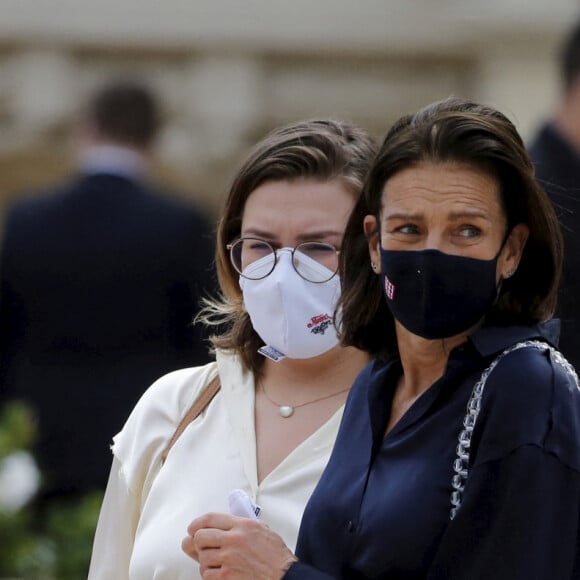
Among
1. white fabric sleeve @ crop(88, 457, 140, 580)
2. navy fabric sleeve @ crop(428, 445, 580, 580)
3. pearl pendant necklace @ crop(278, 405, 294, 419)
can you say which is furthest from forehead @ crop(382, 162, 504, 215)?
white fabric sleeve @ crop(88, 457, 140, 580)

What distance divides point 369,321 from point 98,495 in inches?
131

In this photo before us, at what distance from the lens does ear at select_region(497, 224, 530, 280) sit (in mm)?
2920

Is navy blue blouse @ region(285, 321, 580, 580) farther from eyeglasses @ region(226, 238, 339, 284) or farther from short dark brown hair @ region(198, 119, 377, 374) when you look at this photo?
short dark brown hair @ region(198, 119, 377, 374)

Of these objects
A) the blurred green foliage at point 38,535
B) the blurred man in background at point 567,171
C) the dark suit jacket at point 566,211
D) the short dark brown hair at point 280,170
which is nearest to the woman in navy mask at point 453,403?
the short dark brown hair at point 280,170

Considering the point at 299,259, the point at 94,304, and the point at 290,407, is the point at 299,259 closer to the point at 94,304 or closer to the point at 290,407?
the point at 290,407

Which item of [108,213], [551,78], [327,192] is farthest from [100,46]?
[327,192]

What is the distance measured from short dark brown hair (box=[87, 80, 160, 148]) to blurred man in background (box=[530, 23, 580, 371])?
1887 millimetres

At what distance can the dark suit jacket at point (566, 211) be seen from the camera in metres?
4.38

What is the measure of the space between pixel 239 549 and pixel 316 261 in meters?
0.82

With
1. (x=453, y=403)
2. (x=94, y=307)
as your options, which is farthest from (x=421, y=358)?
(x=94, y=307)

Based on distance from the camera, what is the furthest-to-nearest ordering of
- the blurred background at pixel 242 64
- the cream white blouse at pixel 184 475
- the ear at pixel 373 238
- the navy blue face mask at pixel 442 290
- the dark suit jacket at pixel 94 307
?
the blurred background at pixel 242 64
the dark suit jacket at pixel 94 307
the cream white blouse at pixel 184 475
the ear at pixel 373 238
the navy blue face mask at pixel 442 290

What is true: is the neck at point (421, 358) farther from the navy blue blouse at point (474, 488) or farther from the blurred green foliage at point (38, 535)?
the blurred green foliage at point (38, 535)

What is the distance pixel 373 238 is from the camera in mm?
3102

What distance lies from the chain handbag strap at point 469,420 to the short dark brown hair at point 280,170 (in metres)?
0.91
